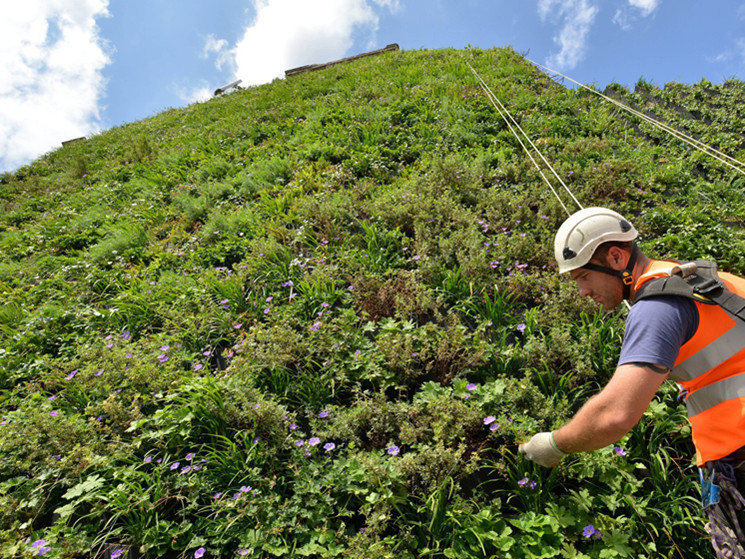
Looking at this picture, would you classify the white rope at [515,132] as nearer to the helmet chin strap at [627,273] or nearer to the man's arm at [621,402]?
the helmet chin strap at [627,273]

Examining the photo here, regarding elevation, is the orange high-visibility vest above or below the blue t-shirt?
below

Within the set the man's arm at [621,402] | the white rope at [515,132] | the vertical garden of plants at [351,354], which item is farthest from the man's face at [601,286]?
the white rope at [515,132]

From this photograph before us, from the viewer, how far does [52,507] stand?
9.12ft

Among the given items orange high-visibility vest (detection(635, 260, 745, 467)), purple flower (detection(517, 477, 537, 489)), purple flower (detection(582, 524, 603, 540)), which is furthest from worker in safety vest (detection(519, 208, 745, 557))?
purple flower (detection(582, 524, 603, 540))

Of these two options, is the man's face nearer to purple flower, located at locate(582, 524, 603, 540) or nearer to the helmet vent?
the helmet vent

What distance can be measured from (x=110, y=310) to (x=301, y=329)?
243 centimetres

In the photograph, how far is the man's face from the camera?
6.87 feet

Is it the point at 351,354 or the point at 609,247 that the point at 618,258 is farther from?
the point at 351,354

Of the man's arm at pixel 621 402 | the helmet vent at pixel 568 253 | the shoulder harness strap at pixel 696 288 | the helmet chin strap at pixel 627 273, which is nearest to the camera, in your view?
the man's arm at pixel 621 402

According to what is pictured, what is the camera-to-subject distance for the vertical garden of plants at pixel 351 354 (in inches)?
95.2

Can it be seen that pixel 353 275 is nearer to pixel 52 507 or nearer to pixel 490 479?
pixel 490 479

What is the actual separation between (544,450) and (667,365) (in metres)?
0.92


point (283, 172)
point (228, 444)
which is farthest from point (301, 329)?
point (283, 172)

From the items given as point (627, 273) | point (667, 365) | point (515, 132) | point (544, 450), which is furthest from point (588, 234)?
point (515, 132)
